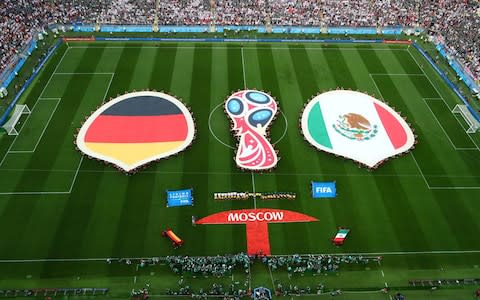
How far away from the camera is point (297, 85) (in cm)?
5800

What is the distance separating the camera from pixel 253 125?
5091 cm

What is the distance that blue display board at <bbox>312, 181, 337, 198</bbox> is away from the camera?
43656 mm

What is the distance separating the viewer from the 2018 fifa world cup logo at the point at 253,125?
46.7 metres

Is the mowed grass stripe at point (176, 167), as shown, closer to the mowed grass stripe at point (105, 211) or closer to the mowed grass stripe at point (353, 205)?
the mowed grass stripe at point (105, 211)

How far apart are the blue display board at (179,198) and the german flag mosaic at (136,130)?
613 cm

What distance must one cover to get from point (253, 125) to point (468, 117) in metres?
27.8

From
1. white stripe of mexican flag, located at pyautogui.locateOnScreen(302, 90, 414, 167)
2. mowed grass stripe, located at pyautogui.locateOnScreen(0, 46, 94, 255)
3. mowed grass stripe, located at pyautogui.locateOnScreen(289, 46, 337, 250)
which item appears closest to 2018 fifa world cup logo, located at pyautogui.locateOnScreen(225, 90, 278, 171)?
mowed grass stripe, located at pyautogui.locateOnScreen(289, 46, 337, 250)

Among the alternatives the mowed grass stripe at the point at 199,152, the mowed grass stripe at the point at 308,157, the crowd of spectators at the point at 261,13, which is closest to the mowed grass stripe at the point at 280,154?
the mowed grass stripe at the point at 308,157

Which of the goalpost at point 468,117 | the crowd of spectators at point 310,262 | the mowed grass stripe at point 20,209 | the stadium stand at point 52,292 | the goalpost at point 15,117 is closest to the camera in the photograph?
the stadium stand at point 52,292

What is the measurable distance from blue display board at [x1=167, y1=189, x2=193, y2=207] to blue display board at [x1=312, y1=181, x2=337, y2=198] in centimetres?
1319

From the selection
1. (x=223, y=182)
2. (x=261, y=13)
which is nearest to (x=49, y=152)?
(x=223, y=182)

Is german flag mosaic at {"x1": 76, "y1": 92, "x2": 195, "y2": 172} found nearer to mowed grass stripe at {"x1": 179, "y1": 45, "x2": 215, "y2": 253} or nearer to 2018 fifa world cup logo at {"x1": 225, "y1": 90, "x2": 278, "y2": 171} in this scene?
mowed grass stripe at {"x1": 179, "y1": 45, "x2": 215, "y2": 253}

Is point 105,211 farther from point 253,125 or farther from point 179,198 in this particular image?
point 253,125

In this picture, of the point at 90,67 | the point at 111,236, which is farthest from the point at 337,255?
the point at 90,67
